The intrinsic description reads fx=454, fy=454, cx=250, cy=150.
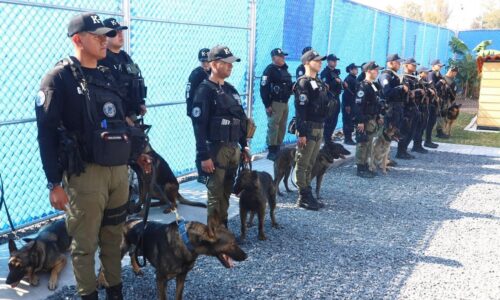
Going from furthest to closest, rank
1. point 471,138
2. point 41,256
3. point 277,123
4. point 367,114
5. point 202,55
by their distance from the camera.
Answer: point 471,138, point 277,123, point 367,114, point 202,55, point 41,256

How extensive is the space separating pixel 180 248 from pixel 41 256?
4.39 ft

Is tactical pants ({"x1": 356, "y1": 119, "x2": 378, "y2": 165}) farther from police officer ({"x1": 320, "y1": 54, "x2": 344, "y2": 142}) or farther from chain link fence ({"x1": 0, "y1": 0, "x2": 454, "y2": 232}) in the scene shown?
chain link fence ({"x1": 0, "y1": 0, "x2": 454, "y2": 232})

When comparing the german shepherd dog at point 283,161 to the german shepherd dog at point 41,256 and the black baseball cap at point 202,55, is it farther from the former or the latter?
the german shepherd dog at point 41,256

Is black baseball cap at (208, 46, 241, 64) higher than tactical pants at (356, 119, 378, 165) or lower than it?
higher

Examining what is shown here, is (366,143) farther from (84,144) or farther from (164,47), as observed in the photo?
(84,144)

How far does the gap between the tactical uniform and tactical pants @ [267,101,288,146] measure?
5988 mm

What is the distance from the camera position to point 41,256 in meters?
3.79

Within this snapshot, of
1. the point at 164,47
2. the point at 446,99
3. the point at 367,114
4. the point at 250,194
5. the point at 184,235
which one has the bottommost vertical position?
the point at 250,194

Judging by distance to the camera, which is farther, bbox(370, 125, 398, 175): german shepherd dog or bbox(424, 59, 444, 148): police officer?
bbox(424, 59, 444, 148): police officer

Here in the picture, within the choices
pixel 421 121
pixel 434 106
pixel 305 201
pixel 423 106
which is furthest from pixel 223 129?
pixel 434 106

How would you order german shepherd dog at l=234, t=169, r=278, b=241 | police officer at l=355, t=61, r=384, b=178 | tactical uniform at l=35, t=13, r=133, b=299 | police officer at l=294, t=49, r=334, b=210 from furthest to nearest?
1. police officer at l=355, t=61, r=384, b=178
2. police officer at l=294, t=49, r=334, b=210
3. german shepherd dog at l=234, t=169, r=278, b=241
4. tactical uniform at l=35, t=13, r=133, b=299

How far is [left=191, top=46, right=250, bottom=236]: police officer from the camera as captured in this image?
447cm

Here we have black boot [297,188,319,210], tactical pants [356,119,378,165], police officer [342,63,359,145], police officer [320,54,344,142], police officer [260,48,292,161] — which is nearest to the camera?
black boot [297,188,319,210]

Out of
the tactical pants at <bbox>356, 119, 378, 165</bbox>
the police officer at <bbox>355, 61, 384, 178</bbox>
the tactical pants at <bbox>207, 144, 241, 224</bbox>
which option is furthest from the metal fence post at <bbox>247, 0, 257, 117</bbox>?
the tactical pants at <bbox>207, 144, 241, 224</bbox>
